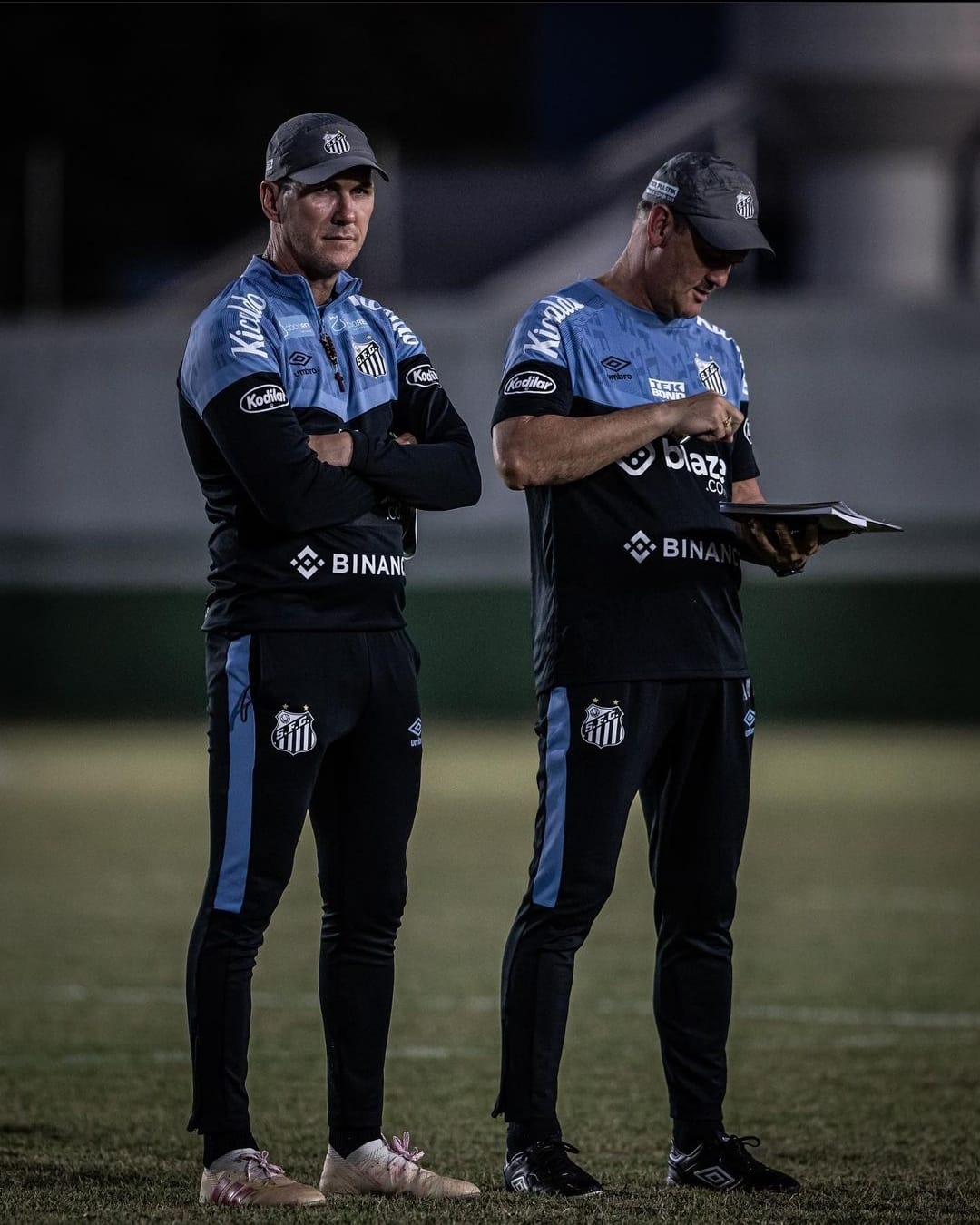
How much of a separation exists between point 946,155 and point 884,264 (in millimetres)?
1484

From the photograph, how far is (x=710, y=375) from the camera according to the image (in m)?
4.26

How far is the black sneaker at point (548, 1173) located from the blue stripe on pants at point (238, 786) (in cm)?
78

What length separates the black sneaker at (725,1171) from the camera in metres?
3.97

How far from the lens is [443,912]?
27.6 feet

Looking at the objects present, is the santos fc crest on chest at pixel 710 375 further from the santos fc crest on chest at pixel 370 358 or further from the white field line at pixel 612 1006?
the white field line at pixel 612 1006

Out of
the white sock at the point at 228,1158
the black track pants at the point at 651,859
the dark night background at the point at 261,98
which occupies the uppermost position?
the dark night background at the point at 261,98

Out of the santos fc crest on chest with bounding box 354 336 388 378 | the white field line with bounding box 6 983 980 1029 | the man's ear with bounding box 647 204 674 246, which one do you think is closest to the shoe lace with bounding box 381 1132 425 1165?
the santos fc crest on chest with bounding box 354 336 388 378

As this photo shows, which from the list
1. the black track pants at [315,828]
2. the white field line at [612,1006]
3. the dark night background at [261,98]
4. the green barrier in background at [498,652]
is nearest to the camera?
the black track pants at [315,828]

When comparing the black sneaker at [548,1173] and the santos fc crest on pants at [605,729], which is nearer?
the black sneaker at [548,1173]

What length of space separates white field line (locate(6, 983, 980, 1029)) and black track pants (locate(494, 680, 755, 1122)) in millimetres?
2091

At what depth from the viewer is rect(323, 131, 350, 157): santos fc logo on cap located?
12.9 feet

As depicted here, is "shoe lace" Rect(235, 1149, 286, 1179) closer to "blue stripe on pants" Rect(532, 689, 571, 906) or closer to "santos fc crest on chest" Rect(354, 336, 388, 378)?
"blue stripe on pants" Rect(532, 689, 571, 906)

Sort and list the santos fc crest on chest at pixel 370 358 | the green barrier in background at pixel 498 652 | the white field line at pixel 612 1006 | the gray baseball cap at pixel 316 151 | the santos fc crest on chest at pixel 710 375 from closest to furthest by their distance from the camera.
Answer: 1. the gray baseball cap at pixel 316 151
2. the santos fc crest on chest at pixel 370 358
3. the santos fc crest on chest at pixel 710 375
4. the white field line at pixel 612 1006
5. the green barrier in background at pixel 498 652

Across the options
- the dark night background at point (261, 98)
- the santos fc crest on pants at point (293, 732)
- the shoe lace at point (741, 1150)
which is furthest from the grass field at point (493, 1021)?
the dark night background at point (261, 98)
